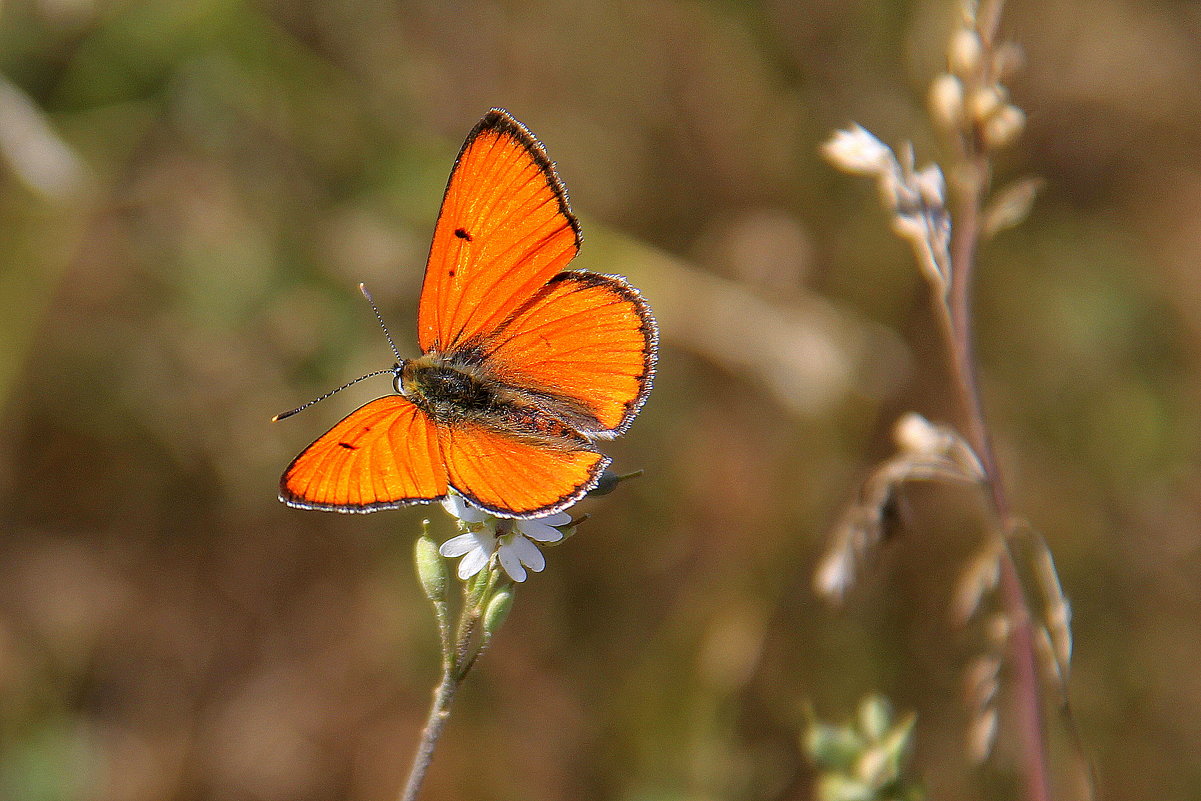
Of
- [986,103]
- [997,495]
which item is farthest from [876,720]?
[986,103]

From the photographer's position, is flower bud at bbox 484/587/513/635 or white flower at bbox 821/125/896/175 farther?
white flower at bbox 821/125/896/175

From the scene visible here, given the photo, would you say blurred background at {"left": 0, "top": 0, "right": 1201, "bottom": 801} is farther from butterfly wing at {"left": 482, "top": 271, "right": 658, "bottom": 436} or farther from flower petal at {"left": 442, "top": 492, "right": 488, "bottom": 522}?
flower petal at {"left": 442, "top": 492, "right": 488, "bottom": 522}

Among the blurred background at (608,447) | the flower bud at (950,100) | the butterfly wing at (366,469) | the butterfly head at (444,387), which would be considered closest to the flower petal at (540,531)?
the butterfly wing at (366,469)

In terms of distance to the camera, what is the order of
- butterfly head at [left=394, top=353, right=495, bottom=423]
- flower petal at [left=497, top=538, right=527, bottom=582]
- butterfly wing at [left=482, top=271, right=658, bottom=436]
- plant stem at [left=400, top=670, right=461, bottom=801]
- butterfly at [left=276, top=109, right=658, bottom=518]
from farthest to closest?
butterfly head at [left=394, top=353, right=495, bottom=423] → butterfly wing at [left=482, top=271, right=658, bottom=436] → butterfly at [left=276, top=109, right=658, bottom=518] → flower petal at [left=497, top=538, right=527, bottom=582] → plant stem at [left=400, top=670, right=461, bottom=801]

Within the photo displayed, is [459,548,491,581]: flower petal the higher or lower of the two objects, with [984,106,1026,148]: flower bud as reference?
lower

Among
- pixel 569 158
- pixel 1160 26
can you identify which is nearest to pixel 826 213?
pixel 569 158

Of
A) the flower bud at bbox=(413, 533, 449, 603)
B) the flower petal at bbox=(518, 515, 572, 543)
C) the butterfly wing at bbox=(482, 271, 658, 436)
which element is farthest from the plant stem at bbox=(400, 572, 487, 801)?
the butterfly wing at bbox=(482, 271, 658, 436)

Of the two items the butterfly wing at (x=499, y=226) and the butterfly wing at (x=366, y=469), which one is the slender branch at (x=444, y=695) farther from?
the butterfly wing at (x=499, y=226)

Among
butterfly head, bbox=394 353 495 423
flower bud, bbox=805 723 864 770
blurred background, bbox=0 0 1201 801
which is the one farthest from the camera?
blurred background, bbox=0 0 1201 801
